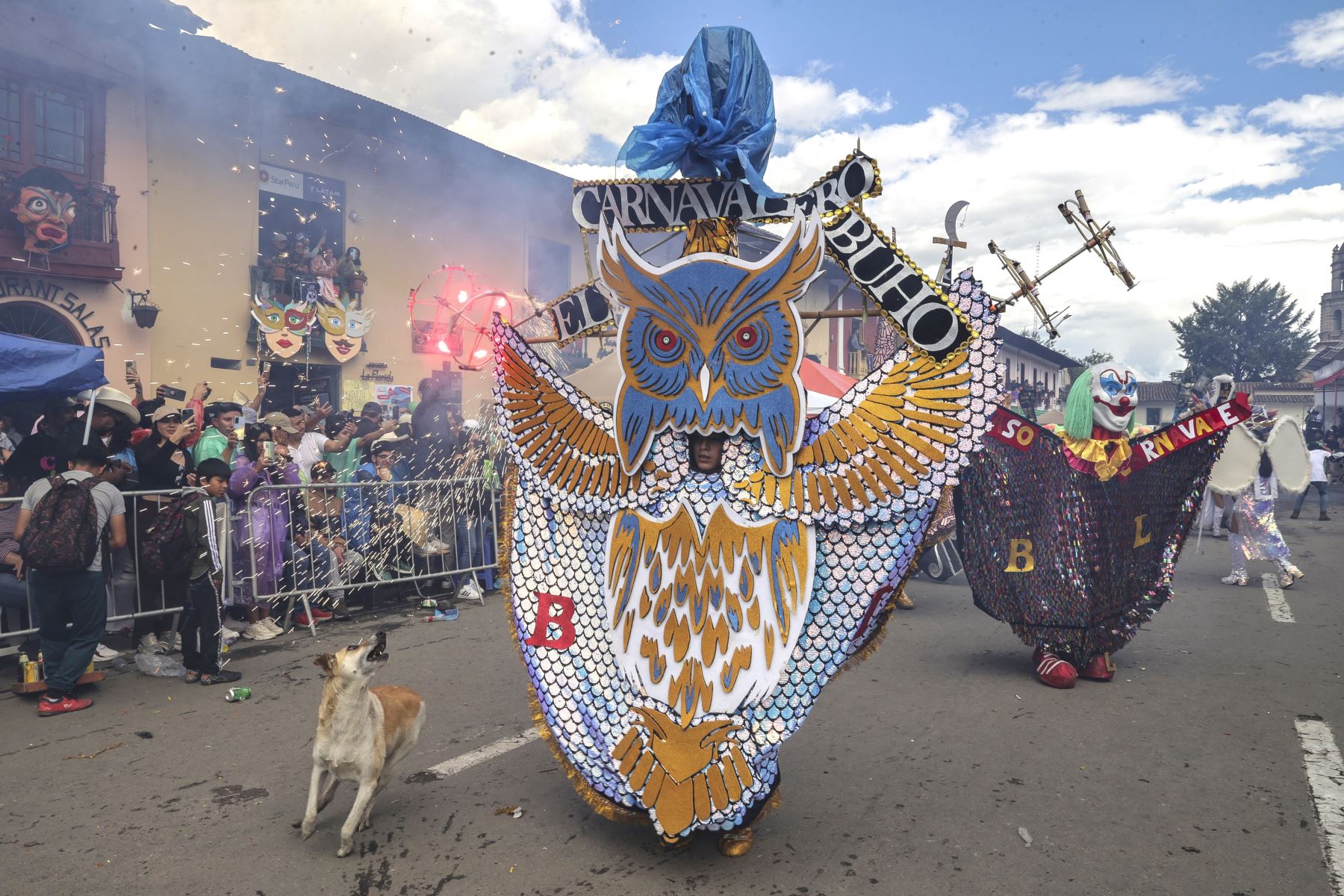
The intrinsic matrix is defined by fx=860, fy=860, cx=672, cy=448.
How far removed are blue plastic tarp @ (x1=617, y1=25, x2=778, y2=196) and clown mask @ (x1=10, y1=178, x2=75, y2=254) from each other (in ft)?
29.1

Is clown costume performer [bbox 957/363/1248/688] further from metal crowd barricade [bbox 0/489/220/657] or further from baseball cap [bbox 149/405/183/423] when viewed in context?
baseball cap [bbox 149/405/183/423]

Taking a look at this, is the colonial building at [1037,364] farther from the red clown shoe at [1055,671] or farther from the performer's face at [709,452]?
the performer's face at [709,452]

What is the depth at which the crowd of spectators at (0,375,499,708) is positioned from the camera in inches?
222

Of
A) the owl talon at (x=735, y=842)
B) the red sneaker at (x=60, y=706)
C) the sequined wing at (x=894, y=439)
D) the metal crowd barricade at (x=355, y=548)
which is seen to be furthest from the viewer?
the metal crowd barricade at (x=355, y=548)

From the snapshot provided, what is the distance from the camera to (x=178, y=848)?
324 centimetres

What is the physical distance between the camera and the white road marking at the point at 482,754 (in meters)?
Result: 4.04

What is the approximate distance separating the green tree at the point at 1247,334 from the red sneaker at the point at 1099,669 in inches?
2175

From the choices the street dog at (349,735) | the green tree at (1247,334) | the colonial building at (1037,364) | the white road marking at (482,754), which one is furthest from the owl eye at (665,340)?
the green tree at (1247,334)

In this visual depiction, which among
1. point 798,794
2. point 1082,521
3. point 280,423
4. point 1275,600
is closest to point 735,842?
point 798,794

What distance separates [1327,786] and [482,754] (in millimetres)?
3866

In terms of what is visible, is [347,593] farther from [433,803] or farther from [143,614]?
[433,803]

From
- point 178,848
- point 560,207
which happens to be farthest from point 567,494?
point 560,207

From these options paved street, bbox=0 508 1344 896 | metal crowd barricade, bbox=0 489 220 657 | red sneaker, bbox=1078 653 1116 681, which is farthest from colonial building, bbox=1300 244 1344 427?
metal crowd barricade, bbox=0 489 220 657

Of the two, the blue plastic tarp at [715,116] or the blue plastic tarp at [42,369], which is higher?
the blue plastic tarp at [715,116]
